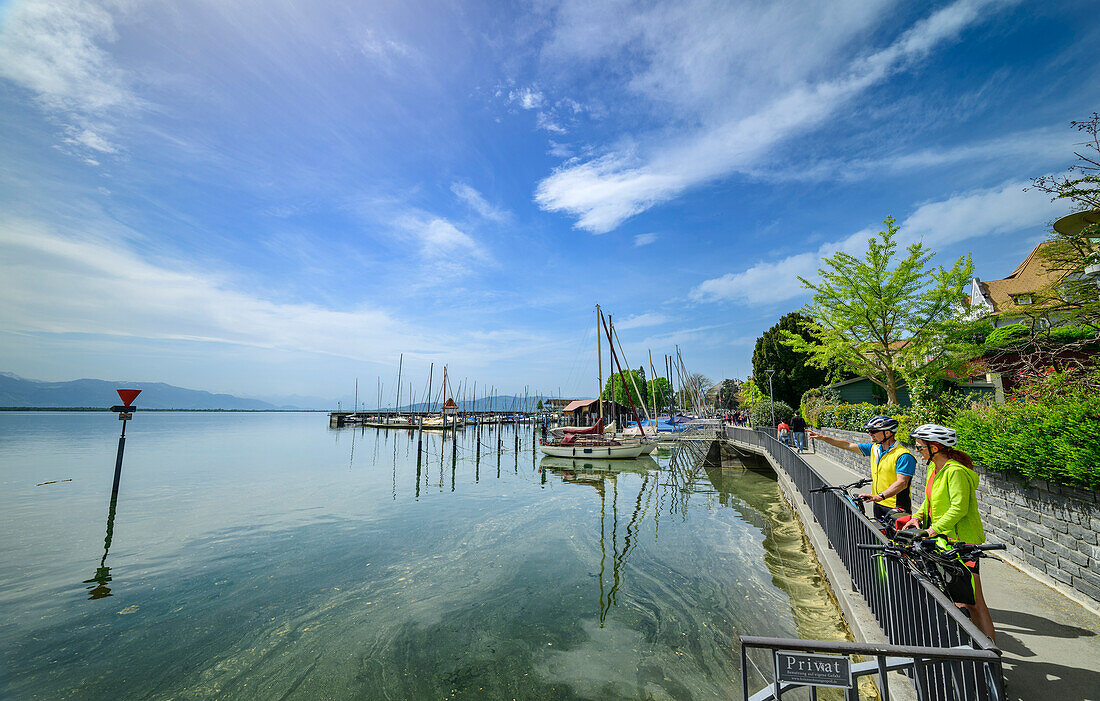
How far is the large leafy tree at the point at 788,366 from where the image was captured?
36344mm

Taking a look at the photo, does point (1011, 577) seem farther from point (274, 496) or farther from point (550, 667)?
point (274, 496)

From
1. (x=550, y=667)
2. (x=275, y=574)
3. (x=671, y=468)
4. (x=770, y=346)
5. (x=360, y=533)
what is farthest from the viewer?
(x=770, y=346)

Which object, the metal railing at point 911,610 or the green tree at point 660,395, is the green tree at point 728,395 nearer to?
the green tree at point 660,395

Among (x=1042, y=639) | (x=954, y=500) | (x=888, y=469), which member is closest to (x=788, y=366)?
(x=888, y=469)

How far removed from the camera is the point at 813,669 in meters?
2.67

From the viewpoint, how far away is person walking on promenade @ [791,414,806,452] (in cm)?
2176

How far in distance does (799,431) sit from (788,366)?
1783 cm

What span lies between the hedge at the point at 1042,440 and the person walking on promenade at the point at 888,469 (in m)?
1.76

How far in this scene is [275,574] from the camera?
35.4 ft

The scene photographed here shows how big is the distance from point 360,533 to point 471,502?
614 cm

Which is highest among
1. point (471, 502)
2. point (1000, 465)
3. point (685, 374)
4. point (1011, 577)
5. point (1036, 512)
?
point (685, 374)

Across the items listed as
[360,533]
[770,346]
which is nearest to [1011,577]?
[360,533]

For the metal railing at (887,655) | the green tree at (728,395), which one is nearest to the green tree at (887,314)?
the metal railing at (887,655)

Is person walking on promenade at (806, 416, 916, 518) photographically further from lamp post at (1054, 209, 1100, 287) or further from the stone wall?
lamp post at (1054, 209, 1100, 287)
